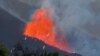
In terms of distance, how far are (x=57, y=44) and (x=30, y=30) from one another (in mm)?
6630

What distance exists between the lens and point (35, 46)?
6738 centimetres

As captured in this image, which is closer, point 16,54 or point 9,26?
point 16,54

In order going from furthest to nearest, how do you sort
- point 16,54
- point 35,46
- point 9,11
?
point 9,11
point 35,46
point 16,54

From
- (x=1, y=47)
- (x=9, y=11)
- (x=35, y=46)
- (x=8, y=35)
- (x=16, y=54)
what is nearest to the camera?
(x=1, y=47)

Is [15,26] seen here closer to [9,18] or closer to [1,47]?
[9,18]

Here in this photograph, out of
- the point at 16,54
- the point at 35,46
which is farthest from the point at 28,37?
the point at 16,54

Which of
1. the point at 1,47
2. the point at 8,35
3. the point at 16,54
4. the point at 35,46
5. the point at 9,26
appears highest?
the point at 9,26

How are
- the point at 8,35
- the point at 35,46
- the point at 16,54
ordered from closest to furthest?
the point at 16,54
the point at 35,46
the point at 8,35

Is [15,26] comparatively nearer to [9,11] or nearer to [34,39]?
[9,11]

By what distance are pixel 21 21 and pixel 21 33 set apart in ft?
33.8

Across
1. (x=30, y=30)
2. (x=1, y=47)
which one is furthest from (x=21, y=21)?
(x=1, y=47)

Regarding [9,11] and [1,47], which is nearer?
[1,47]

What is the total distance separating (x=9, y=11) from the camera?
291ft

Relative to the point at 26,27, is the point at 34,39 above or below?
below
